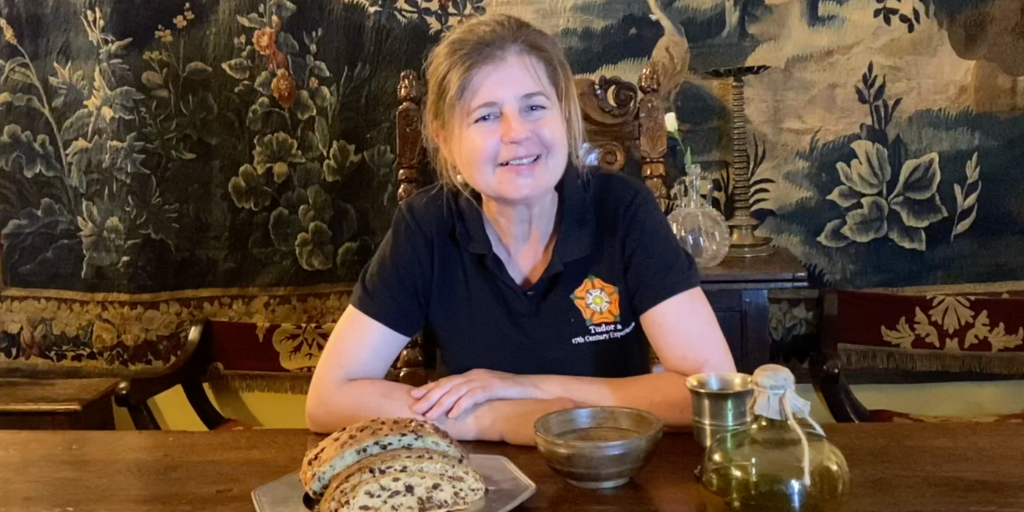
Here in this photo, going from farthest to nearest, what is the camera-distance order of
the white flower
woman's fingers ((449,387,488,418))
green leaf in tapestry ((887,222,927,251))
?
green leaf in tapestry ((887,222,927,251)), the white flower, woman's fingers ((449,387,488,418))

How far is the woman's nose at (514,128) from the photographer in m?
1.24

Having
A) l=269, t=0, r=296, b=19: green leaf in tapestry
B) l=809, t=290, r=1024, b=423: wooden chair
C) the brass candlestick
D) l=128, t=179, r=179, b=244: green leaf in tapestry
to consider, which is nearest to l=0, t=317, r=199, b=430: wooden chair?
l=128, t=179, r=179, b=244: green leaf in tapestry

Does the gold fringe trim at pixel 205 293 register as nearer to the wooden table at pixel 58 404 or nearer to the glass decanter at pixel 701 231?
the wooden table at pixel 58 404

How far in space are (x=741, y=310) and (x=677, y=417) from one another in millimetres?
837

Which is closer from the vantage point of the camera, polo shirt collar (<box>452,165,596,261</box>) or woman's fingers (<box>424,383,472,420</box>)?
woman's fingers (<box>424,383,472,420</box>)

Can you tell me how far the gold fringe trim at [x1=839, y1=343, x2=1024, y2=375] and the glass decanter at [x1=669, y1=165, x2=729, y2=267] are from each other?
0.49 meters

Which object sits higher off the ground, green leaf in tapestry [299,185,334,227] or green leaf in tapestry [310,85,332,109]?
green leaf in tapestry [310,85,332,109]

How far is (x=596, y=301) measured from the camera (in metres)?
1.31

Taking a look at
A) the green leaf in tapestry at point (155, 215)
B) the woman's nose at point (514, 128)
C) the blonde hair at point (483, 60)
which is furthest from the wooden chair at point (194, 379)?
the woman's nose at point (514, 128)

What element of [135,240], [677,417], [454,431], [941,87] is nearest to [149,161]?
[135,240]

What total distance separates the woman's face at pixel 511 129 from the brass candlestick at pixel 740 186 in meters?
0.88

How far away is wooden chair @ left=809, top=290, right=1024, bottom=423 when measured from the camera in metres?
1.91

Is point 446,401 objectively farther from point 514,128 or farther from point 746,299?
point 746,299

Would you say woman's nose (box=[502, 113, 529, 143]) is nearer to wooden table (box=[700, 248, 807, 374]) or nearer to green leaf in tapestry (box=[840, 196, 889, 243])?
wooden table (box=[700, 248, 807, 374])
